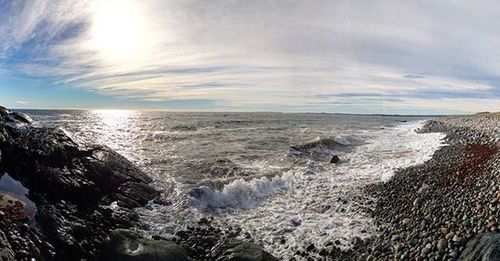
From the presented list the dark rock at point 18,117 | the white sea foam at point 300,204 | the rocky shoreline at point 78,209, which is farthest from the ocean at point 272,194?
the dark rock at point 18,117

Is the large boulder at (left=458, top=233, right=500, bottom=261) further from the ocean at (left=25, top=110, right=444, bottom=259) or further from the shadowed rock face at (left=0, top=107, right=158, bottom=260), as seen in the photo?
the shadowed rock face at (left=0, top=107, right=158, bottom=260)

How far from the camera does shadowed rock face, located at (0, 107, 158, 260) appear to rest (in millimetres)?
8781

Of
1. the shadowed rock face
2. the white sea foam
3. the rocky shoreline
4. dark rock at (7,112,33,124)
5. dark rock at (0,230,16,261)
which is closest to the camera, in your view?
dark rock at (0,230,16,261)

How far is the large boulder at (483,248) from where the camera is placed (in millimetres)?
6637

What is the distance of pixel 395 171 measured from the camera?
16.8 m

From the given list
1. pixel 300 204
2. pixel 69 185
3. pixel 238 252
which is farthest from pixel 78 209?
pixel 300 204

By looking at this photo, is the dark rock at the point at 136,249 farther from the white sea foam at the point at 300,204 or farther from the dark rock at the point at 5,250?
the white sea foam at the point at 300,204

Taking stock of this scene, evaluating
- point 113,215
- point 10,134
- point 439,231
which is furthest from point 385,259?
point 10,134

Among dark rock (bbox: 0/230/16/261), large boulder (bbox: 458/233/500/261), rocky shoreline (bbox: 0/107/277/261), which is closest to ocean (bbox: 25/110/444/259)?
rocky shoreline (bbox: 0/107/277/261)

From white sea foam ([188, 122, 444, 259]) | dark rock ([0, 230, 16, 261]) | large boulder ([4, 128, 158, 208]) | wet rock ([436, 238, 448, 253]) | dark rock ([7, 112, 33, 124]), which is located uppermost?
dark rock ([7, 112, 33, 124])

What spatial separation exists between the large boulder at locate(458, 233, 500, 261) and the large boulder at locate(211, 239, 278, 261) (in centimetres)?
411

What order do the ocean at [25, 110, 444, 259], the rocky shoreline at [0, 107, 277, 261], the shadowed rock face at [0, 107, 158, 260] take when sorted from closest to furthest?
the rocky shoreline at [0, 107, 277, 261] < the shadowed rock face at [0, 107, 158, 260] < the ocean at [25, 110, 444, 259]

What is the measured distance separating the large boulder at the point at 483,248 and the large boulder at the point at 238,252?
4111 millimetres

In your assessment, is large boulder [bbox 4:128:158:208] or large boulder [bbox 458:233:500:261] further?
large boulder [bbox 4:128:158:208]
